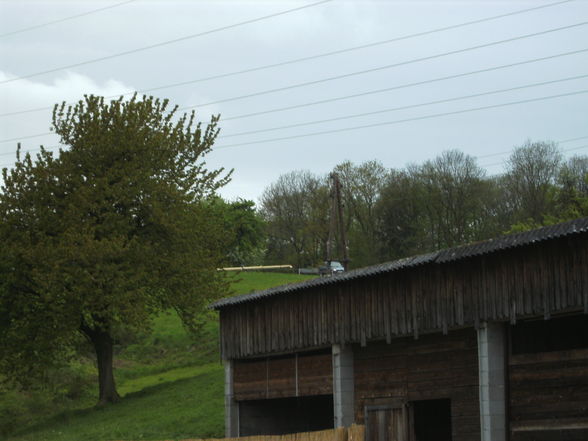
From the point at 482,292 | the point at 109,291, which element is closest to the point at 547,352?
the point at 482,292

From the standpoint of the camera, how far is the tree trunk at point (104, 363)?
50344mm

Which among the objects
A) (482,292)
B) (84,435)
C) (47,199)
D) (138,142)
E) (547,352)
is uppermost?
(138,142)

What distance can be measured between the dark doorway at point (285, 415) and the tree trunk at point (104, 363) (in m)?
15.8

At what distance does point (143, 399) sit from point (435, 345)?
963 inches

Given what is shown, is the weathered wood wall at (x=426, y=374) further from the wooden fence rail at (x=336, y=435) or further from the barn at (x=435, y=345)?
the wooden fence rail at (x=336, y=435)

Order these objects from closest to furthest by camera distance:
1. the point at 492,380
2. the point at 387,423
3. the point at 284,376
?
the point at 492,380, the point at 387,423, the point at 284,376

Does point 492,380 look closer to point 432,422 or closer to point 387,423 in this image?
point 387,423

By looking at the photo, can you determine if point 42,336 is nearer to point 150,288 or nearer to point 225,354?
point 150,288

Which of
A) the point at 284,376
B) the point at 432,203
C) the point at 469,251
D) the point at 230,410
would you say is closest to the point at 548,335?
the point at 469,251

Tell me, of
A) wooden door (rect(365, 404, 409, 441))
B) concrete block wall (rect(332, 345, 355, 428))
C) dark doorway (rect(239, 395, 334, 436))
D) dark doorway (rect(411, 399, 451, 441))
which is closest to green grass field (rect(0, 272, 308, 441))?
dark doorway (rect(239, 395, 334, 436))

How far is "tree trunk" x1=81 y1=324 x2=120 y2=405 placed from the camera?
50344 millimetres

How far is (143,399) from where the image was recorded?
48.8 metres

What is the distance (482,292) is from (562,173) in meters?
55.6

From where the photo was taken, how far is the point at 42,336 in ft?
154
